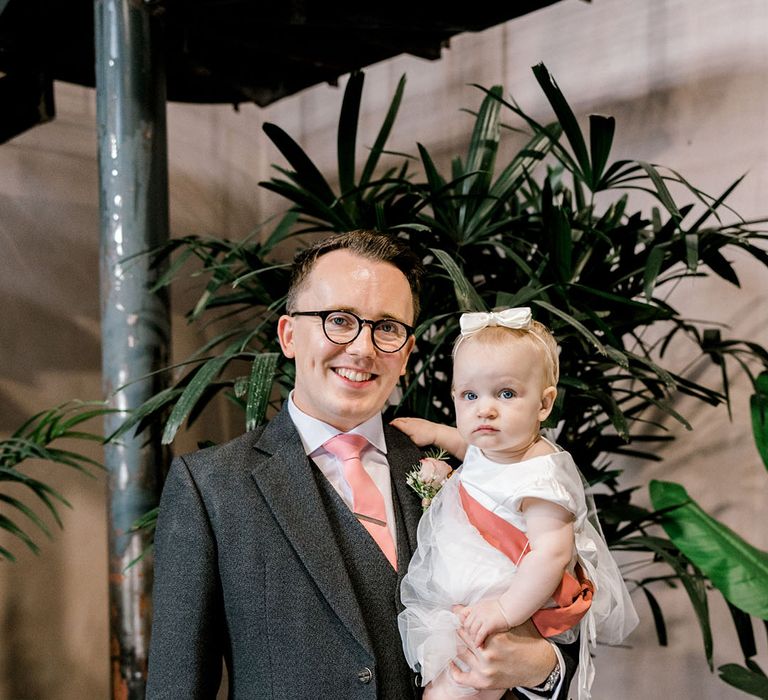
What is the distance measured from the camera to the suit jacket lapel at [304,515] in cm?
142

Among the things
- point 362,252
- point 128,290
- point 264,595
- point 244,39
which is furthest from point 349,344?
point 244,39

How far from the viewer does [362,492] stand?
5.16ft

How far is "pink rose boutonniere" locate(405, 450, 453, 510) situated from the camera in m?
1.59

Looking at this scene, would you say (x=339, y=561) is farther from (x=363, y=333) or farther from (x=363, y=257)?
(x=363, y=257)

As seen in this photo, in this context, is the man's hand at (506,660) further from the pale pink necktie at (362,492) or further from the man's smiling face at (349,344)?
the man's smiling face at (349,344)

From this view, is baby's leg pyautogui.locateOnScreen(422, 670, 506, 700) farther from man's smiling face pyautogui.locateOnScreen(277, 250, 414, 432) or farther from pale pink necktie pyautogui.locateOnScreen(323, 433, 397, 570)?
man's smiling face pyautogui.locateOnScreen(277, 250, 414, 432)

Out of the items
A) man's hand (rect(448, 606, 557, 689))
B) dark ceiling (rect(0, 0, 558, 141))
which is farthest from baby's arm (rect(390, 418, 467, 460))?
dark ceiling (rect(0, 0, 558, 141))

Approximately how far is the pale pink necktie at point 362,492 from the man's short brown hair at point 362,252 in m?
0.29

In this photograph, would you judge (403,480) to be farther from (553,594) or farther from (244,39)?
(244,39)

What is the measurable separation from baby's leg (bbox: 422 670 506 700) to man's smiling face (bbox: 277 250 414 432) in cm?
51

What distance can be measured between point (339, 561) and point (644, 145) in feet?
7.66

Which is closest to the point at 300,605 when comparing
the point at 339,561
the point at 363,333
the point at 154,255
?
the point at 339,561

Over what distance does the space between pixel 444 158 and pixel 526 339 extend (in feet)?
8.28

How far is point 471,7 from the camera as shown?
110 inches
